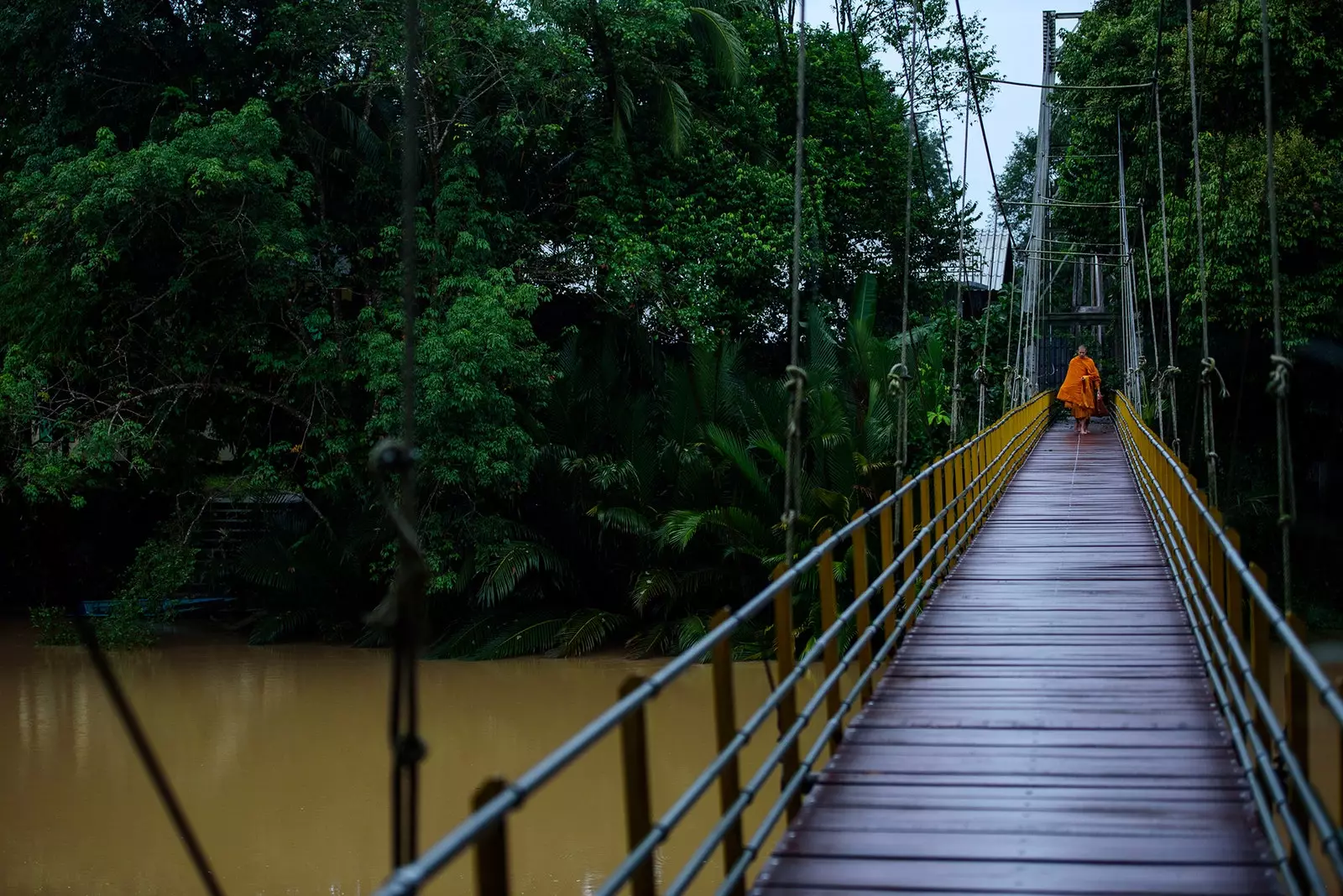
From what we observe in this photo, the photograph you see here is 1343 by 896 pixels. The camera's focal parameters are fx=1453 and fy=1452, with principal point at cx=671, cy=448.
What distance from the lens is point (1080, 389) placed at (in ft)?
62.5

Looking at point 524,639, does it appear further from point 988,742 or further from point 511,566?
point 988,742

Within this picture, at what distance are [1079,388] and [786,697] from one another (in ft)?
52.4

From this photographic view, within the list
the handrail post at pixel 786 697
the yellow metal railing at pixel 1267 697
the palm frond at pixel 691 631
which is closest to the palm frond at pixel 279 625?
the palm frond at pixel 691 631

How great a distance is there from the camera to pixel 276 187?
15.1 m

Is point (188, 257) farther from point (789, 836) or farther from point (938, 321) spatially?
point (789, 836)

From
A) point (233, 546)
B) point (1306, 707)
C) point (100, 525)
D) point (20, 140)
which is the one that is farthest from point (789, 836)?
point (100, 525)

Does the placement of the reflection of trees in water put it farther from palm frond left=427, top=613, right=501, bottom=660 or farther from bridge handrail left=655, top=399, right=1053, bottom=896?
bridge handrail left=655, top=399, right=1053, bottom=896

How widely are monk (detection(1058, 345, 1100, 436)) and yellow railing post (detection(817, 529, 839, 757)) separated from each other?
14.4 meters

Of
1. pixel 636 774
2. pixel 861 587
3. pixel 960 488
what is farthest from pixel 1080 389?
pixel 636 774

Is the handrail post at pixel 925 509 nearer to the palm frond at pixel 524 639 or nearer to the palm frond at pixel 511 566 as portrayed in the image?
the palm frond at pixel 511 566

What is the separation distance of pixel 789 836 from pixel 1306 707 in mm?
1253

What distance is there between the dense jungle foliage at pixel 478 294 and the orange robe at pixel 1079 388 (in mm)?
1320

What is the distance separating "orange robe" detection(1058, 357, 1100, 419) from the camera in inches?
739

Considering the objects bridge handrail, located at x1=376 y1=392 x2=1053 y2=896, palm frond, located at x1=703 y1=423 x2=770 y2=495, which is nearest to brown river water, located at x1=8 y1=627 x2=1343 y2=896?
palm frond, located at x1=703 y1=423 x2=770 y2=495
